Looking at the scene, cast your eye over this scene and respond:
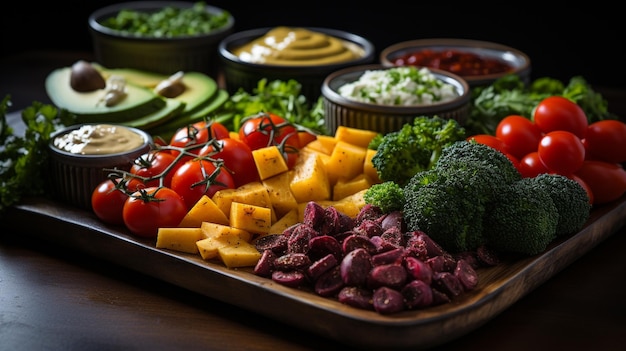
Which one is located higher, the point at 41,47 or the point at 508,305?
the point at 508,305

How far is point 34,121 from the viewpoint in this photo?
151 inches

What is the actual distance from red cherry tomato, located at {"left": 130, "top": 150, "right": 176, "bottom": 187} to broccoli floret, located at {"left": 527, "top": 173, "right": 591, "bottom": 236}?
146cm

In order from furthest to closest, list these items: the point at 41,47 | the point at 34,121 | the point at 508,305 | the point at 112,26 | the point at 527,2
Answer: the point at 41,47 → the point at 527,2 → the point at 112,26 → the point at 34,121 → the point at 508,305

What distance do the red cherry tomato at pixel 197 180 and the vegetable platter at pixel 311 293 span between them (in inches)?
10.9

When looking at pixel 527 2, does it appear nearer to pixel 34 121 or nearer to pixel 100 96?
pixel 100 96

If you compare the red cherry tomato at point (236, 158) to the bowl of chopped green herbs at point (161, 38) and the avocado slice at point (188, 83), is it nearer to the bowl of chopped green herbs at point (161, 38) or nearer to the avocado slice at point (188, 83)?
the avocado slice at point (188, 83)

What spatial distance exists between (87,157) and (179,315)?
0.95 metres

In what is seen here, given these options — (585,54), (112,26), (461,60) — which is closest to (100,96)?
(112,26)

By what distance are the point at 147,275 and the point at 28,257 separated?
0.53 m

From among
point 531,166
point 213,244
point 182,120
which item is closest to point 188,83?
point 182,120

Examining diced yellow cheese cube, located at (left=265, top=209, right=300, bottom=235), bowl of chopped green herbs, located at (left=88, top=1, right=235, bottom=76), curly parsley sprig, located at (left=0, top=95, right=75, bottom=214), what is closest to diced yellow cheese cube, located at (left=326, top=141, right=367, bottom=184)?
diced yellow cheese cube, located at (left=265, top=209, right=300, bottom=235)

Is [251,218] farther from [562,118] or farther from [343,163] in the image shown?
[562,118]

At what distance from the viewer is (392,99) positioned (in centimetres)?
408

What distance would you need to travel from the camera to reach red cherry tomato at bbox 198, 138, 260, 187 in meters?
3.54
